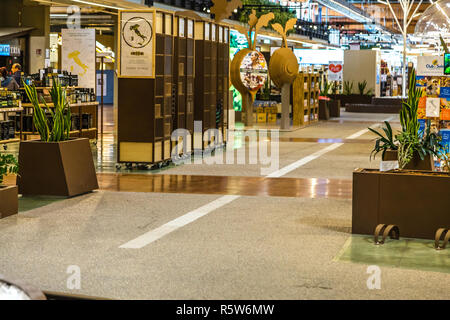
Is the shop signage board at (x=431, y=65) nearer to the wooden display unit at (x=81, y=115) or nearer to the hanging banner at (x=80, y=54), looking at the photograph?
the wooden display unit at (x=81, y=115)

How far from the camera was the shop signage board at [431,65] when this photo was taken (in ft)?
33.2

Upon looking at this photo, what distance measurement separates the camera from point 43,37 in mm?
22031

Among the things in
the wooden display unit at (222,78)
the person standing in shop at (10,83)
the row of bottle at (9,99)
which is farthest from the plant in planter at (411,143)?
the person standing in shop at (10,83)

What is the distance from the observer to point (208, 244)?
21.7 ft

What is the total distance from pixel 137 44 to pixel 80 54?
17.7 ft

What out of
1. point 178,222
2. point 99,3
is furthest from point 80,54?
point 178,222

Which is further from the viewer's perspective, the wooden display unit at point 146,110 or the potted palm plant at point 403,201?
the wooden display unit at point 146,110

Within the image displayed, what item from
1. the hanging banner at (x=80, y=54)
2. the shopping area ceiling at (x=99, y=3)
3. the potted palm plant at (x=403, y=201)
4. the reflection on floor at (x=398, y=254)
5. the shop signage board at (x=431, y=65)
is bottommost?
the reflection on floor at (x=398, y=254)

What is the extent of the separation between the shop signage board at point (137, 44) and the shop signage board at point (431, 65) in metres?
3.77

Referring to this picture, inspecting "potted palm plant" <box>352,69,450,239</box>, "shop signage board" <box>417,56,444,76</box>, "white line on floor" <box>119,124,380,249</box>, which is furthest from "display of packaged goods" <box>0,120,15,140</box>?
"potted palm plant" <box>352,69,450,239</box>

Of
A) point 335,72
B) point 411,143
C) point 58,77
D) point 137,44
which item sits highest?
point 335,72

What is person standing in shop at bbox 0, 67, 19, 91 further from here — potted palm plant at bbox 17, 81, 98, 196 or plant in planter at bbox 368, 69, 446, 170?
plant in planter at bbox 368, 69, 446, 170

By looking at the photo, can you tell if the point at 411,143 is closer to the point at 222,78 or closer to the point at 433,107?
the point at 433,107

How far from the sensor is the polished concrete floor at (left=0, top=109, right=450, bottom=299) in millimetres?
5223
